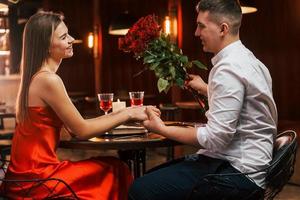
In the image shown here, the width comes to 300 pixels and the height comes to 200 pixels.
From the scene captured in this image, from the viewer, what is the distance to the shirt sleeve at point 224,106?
186 centimetres

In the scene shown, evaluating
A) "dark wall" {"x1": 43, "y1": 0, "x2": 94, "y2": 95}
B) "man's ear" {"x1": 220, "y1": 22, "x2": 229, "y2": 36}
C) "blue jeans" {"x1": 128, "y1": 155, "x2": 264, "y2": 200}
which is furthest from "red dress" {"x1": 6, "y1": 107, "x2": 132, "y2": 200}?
"dark wall" {"x1": 43, "y1": 0, "x2": 94, "y2": 95}

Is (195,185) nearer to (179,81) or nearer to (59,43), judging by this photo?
(179,81)

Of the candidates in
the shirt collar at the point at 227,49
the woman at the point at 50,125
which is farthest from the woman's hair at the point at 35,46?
the shirt collar at the point at 227,49

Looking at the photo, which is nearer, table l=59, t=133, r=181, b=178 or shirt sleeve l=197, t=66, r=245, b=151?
shirt sleeve l=197, t=66, r=245, b=151

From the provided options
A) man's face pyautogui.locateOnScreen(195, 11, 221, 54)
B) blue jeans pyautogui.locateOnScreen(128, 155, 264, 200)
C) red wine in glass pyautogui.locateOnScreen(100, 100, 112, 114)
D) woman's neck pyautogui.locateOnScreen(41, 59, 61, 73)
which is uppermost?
man's face pyautogui.locateOnScreen(195, 11, 221, 54)

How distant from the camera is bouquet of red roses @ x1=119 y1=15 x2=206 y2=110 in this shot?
7.82 feet

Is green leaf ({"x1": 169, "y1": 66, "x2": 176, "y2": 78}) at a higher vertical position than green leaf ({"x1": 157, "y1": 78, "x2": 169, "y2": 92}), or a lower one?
higher

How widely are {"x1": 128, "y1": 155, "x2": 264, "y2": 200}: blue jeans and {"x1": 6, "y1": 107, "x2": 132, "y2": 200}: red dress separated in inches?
10.6

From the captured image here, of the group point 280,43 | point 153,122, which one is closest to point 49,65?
point 153,122

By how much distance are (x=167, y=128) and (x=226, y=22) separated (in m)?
0.51

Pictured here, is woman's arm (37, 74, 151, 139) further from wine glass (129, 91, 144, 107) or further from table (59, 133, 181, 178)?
wine glass (129, 91, 144, 107)

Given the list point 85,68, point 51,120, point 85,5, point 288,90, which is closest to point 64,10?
point 85,5

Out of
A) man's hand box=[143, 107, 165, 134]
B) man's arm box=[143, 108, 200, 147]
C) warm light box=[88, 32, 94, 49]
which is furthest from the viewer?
warm light box=[88, 32, 94, 49]

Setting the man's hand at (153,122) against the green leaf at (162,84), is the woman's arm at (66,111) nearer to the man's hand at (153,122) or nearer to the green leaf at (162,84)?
the man's hand at (153,122)
